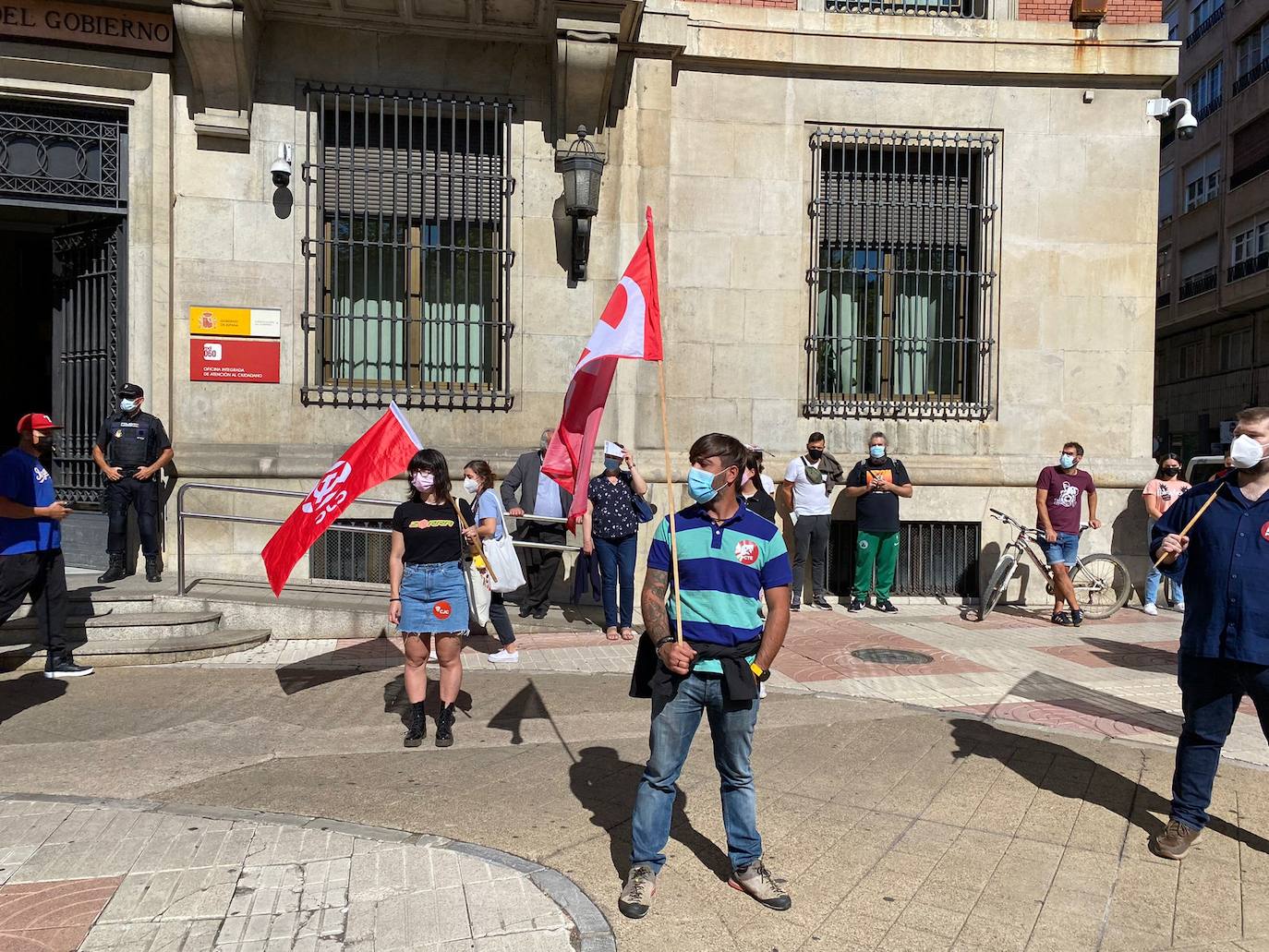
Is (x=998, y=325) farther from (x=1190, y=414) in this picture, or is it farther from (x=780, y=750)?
(x=1190, y=414)

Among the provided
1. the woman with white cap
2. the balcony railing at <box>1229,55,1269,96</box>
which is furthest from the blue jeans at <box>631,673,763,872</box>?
the balcony railing at <box>1229,55,1269,96</box>

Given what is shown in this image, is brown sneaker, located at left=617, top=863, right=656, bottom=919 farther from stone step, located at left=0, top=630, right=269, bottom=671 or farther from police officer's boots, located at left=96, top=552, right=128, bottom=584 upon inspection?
police officer's boots, located at left=96, top=552, right=128, bottom=584

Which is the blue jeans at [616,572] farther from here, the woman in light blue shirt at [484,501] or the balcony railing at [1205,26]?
the balcony railing at [1205,26]

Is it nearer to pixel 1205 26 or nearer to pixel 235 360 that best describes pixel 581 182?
pixel 235 360

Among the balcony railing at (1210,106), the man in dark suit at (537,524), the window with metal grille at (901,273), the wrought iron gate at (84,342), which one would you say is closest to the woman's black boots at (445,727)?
the man in dark suit at (537,524)

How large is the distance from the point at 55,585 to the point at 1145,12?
43.1 feet

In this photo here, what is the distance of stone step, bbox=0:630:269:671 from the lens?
800cm

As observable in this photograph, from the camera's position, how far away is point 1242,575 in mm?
4457

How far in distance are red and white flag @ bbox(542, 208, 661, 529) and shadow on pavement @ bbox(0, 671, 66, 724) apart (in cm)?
430

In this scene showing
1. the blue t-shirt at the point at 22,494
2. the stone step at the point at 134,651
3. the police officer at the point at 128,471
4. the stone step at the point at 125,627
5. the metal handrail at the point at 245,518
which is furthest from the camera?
the police officer at the point at 128,471

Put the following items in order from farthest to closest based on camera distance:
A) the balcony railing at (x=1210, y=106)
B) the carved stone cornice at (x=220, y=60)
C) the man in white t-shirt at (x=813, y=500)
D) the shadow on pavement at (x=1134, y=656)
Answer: the balcony railing at (x=1210, y=106), the man in white t-shirt at (x=813, y=500), the carved stone cornice at (x=220, y=60), the shadow on pavement at (x=1134, y=656)

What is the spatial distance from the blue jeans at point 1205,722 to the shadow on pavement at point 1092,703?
207cm

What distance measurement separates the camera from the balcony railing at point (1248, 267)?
32062 millimetres

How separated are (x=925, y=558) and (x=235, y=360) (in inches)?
321
